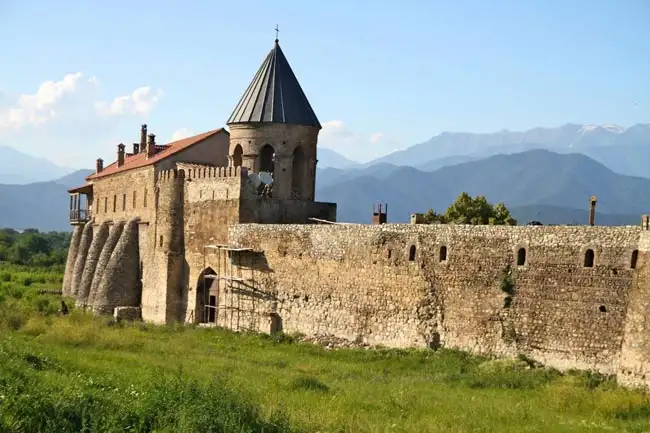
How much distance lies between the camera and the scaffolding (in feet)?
104

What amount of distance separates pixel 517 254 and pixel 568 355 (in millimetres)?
2874

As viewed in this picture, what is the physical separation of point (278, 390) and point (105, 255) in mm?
23915

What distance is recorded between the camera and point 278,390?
20.2m

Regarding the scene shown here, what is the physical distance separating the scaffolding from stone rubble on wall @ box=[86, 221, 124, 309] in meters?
9.31

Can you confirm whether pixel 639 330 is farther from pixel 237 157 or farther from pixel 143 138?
pixel 143 138

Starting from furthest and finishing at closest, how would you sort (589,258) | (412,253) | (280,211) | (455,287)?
(280,211) → (412,253) → (455,287) → (589,258)

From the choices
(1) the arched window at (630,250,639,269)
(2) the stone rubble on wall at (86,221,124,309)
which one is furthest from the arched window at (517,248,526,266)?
(2) the stone rubble on wall at (86,221,124,309)

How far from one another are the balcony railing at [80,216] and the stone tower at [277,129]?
1705 centimetres

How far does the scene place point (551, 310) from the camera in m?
22.7

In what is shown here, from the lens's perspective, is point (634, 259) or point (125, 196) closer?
point (634, 259)

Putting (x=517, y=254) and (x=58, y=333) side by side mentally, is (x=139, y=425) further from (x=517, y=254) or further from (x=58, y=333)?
(x=58, y=333)

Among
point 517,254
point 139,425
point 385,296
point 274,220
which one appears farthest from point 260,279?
point 139,425

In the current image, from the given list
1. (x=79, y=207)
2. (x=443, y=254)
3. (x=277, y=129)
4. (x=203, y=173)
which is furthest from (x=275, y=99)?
(x=79, y=207)

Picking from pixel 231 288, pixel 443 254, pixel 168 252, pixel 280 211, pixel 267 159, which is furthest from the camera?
pixel 267 159
